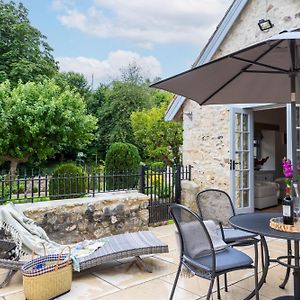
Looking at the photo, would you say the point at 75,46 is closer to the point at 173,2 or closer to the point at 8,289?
the point at 173,2

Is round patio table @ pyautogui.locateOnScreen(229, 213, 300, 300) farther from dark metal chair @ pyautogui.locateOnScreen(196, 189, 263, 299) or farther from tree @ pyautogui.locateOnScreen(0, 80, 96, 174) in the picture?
tree @ pyautogui.locateOnScreen(0, 80, 96, 174)

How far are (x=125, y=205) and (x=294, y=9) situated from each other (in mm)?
4594

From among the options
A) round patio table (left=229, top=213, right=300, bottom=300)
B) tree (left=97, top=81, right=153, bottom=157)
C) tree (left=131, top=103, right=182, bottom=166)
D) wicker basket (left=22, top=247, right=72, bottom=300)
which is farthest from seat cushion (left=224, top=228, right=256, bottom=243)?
tree (left=97, top=81, right=153, bottom=157)

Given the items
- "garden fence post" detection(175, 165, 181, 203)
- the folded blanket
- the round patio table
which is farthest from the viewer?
"garden fence post" detection(175, 165, 181, 203)

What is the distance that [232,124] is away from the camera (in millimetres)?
6324

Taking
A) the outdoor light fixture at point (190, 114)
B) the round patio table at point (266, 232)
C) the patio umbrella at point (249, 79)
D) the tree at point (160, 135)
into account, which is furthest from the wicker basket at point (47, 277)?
the tree at point (160, 135)

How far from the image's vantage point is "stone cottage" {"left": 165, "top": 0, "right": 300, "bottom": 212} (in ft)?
20.0

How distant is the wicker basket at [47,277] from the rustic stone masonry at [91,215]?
1420 mm

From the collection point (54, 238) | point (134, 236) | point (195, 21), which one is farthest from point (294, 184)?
point (195, 21)

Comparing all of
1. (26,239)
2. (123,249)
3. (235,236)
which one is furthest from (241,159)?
(26,239)

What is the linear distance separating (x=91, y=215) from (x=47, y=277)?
2.07m

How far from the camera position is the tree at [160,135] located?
42.2 feet

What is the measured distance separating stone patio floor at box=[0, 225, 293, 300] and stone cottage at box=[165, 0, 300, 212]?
265cm

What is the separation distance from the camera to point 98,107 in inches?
829
